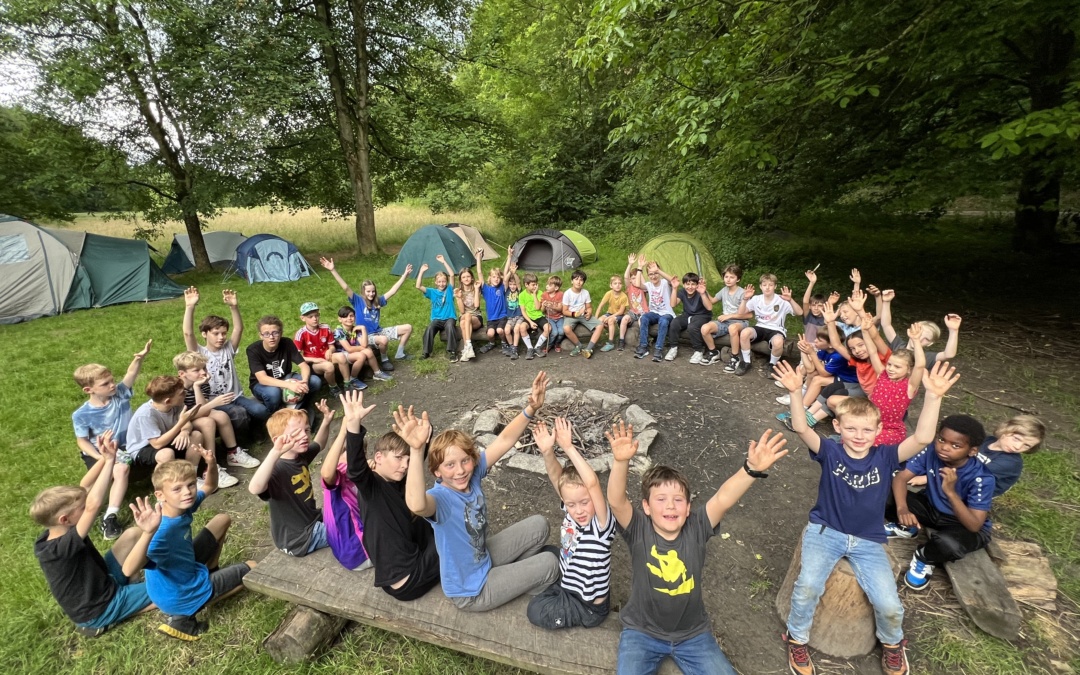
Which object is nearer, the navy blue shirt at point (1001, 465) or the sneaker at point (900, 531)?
the navy blue shirt at point (1001, 465)

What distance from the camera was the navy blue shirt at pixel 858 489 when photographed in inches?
101

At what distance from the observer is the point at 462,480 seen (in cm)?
253

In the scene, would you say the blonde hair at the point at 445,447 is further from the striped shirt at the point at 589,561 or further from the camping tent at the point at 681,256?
the camping tent at the point at 681,256

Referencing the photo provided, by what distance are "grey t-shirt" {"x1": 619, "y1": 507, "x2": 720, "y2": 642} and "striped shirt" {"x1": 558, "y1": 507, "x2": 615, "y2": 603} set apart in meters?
0.19

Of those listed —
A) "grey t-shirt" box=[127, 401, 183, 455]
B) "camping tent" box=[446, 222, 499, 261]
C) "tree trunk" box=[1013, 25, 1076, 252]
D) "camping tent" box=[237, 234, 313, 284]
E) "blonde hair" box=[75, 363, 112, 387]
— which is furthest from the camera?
"camping tent" box=[446, 222, 499, 261]

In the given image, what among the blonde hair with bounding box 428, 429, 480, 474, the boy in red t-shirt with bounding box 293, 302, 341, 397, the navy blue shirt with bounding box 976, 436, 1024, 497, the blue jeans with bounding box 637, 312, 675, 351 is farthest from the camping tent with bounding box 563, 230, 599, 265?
the blonde hair with bounding box 428, 429, 480, 474

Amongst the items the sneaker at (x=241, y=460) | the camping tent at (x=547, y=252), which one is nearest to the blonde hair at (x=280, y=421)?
the sneaker at (x=241, y=460)

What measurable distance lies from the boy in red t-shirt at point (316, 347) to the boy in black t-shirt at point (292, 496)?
2.86m

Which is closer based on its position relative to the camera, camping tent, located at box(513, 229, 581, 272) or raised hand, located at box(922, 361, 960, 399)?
raised hand, located at box(922, 361, 960, 399)

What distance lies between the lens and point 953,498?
9.24ft

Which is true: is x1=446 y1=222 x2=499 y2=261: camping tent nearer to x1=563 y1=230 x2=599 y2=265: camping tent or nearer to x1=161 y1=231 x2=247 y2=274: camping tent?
x1=563 y1=230 x2=599 y2=265: camping tent

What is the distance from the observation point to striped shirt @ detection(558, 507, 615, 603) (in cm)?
244

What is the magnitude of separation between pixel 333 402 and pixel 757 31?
725 cm

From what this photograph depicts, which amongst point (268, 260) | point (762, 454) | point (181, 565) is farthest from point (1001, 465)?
point (268, 260)
